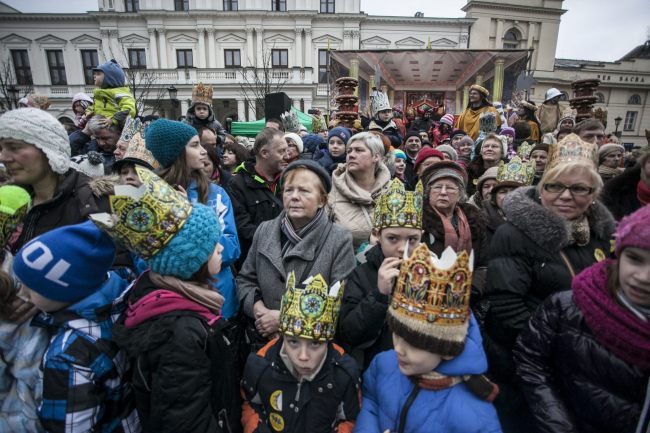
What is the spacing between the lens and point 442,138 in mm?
8766

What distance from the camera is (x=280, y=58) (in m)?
35.2

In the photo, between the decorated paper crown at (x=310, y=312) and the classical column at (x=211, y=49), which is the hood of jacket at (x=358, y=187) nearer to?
the decorated paper crown at (x=310, y=312)

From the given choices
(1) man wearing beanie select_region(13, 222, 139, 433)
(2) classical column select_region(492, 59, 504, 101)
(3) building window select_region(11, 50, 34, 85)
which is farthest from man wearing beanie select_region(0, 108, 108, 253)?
(3) building window select_region(11, 50, 34, 85)

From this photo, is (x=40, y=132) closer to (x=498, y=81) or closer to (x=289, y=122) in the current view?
(x=289, y=122)

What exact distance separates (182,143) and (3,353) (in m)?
1.61

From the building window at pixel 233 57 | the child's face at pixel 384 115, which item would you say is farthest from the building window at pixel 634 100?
the child's face at pixel 384 115

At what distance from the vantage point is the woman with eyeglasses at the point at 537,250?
1.88m

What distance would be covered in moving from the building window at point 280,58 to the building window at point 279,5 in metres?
4.52

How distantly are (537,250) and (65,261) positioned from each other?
2402 mm

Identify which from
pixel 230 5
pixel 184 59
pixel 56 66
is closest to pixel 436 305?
pixel 184 59

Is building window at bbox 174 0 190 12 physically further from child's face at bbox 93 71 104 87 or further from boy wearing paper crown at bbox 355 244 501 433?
boy wearing paper crown at bbox 355 244 501 433

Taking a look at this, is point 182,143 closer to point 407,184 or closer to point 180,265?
point 180,265

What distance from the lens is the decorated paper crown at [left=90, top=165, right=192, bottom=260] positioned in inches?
60.6

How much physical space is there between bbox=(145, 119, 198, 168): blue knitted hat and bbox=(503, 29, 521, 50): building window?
4756 cm
